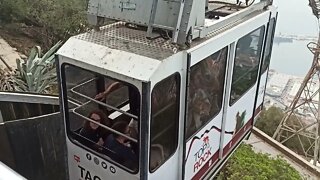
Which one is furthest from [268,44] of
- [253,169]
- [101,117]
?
[101,117]

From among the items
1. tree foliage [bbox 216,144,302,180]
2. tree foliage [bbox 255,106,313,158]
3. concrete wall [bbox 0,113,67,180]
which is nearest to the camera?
concrete wall [bbox 0,113,67,180]

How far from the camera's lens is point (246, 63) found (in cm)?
424

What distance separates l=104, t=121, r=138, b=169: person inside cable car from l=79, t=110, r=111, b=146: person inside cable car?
3.5 inches

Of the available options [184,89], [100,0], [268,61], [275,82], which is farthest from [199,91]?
[275,82]

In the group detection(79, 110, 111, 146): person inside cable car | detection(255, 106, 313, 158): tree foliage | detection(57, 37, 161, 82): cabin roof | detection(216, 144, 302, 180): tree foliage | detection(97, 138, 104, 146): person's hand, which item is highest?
detection(57, 37, 161, 82): cabin roof

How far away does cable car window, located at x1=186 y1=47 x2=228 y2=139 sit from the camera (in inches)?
125

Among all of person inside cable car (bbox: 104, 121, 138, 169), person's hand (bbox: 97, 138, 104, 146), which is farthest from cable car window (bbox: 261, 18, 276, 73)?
person's hand (bbox: 97, 138, 104, 146)

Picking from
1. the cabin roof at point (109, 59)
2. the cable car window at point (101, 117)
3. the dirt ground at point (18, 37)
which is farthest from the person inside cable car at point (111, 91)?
the dirt ground at point (18, 37)

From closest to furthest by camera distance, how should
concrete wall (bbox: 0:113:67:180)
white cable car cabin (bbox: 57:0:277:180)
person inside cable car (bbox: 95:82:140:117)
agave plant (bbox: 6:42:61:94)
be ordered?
white cable car cabin (bbox: 57:0:277:180) → person inside cable car (bbox: 95:82:140:117) → concrete wall (bbox: 0:113:67:180) → agave plant (bbox: 6:42:61:94)

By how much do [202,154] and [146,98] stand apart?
4.27 feet

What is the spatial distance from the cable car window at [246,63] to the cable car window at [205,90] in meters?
0.31

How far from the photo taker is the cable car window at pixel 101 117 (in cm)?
292

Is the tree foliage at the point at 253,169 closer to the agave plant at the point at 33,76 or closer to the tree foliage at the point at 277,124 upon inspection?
the agave plant at the point at 33,76

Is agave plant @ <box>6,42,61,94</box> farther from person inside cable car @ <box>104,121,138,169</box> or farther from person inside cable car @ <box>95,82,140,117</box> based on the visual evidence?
person inside cable car @ <box>104,121,138,169</box>
